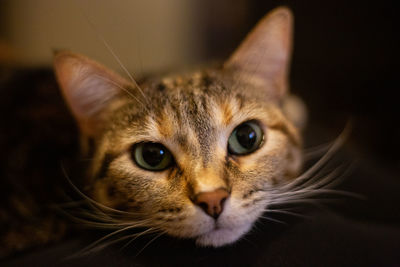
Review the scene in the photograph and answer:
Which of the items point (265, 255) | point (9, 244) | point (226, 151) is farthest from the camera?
point (9, 244)

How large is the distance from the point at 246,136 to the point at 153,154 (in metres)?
0.32

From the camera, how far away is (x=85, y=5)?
11.1 ft

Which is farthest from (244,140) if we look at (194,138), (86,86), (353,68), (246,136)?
(353,68)

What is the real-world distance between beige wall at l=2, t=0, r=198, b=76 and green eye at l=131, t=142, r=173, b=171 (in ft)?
7.91

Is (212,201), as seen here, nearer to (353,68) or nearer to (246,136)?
(246,136)

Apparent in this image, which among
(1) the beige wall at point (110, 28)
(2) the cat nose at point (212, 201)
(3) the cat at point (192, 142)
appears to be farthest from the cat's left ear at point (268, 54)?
(1) the beige wall at point (110, 28)

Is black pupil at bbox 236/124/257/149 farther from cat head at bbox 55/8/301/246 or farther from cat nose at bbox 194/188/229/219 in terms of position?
cat nose at bbox 194/188/229/219

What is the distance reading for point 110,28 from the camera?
131 inches

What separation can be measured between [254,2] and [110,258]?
2297 millimetres

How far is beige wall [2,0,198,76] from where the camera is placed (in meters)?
3.38

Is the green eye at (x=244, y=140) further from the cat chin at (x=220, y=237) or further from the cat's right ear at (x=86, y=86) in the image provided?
the cat's right ear at (x=86, y=86)

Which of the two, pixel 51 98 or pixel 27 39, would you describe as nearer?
pixel 51 98

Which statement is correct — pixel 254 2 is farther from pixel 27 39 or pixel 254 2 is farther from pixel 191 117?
pixel 27 39

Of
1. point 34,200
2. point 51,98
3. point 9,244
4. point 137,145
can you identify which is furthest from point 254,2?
point 9,244
